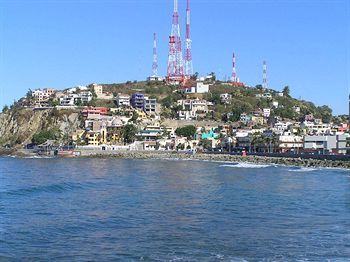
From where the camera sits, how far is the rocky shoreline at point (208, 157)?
4666 centimetres

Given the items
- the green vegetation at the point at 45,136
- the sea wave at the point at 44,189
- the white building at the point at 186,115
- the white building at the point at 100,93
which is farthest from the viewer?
the white building at the point at 100,93

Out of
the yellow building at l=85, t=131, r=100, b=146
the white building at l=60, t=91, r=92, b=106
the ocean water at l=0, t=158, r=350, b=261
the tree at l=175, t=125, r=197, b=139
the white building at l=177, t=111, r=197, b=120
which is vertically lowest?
the ocean water at l=0, t=158, r=350, b=261

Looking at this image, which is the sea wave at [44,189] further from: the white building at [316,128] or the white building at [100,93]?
the white building at [100,93]

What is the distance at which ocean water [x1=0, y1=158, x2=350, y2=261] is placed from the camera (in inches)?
427

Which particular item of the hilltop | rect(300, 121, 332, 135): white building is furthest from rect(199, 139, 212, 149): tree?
rect(300, 121, 332, 135): white building

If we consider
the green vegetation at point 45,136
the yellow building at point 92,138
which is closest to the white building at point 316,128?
the yellow building at point 92,138

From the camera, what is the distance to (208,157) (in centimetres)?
6322

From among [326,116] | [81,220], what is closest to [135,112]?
[326,116]

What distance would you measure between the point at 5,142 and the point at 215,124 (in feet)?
118

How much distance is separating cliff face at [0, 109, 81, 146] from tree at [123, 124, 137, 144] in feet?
32.1

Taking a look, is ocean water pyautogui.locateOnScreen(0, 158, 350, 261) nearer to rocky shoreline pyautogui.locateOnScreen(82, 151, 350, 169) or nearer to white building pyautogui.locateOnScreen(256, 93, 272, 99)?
rocky shoreline pyautogui.locateOnScreen(82, 151, 350, 169)

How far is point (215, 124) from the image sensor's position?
90750 mm

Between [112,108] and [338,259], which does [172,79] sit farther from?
[338,259]

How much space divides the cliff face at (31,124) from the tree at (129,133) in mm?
9782
